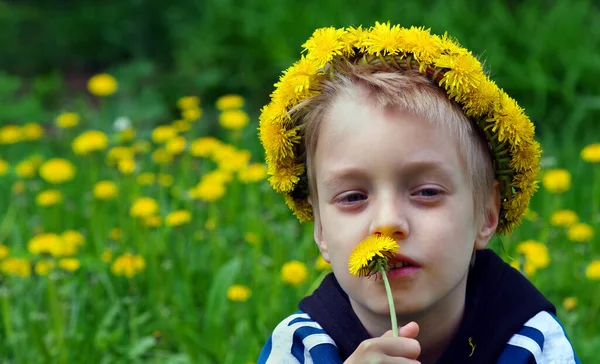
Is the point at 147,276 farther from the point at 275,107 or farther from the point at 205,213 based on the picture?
the point at 275,107

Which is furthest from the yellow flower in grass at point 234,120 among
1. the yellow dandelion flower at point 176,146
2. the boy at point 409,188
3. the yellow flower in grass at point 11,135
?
the boy at point 409,188

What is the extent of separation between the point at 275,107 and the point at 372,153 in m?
0.26

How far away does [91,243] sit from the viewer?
3.37 meters

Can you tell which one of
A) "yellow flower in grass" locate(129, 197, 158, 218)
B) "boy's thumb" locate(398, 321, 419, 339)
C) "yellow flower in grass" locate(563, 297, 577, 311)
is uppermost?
"yellow flower in grass" locate(563, 297, 577, 311)

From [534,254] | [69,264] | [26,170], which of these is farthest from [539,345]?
[26,170]

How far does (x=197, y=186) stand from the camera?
365 cm

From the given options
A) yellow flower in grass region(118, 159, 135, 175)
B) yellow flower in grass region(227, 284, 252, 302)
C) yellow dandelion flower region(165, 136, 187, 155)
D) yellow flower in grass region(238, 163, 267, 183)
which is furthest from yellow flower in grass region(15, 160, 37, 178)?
yellow flower in grass region(227, 284, 252, 302)

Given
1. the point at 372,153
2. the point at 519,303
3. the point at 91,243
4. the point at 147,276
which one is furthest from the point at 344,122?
the point at 91,243

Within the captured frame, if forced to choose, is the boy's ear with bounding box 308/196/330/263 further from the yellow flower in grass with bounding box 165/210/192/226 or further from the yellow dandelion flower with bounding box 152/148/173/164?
the yellow dandelion flower with bounding box 152/148/173/164

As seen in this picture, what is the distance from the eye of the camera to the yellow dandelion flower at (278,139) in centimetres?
191

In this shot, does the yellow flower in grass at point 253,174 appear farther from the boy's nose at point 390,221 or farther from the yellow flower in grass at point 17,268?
the boy's nose at point 390,221

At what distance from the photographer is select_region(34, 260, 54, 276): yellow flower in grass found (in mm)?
2889

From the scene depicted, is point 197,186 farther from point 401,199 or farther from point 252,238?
point 401,199

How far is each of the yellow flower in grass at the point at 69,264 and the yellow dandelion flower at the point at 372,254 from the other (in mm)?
1441
